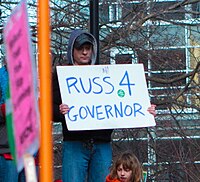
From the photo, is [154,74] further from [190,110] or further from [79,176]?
[79,176]

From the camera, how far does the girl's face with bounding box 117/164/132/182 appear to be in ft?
22.6

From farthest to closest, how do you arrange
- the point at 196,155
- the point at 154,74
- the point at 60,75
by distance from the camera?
the point at 154,74 → the point at 196,155 → the point at 60,75

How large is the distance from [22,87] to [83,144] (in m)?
3.44

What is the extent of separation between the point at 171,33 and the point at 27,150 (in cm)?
915

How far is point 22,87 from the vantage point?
3.30 m

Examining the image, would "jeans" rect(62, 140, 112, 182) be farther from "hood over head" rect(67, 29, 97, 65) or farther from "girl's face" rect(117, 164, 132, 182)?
"hood over head" rect(67, 29, 97, 65)

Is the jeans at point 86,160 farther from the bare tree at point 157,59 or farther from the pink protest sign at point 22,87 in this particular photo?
the bare tree at point 157,59

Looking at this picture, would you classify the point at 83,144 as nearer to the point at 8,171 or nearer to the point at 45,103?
the point at 8,171

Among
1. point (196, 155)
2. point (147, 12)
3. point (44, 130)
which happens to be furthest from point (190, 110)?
point (44, 130)

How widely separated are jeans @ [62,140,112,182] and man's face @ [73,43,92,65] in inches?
25.1

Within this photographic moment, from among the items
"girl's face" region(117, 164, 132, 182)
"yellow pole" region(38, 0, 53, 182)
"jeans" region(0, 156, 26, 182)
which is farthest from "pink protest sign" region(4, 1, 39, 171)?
"girl's face" region(117, 164, 132, 182)

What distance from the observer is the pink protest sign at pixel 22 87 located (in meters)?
3.23

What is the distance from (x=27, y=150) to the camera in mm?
3285

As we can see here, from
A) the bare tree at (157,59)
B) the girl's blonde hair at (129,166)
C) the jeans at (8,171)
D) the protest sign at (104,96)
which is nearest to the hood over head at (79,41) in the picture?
the protest sign at (104,96)
